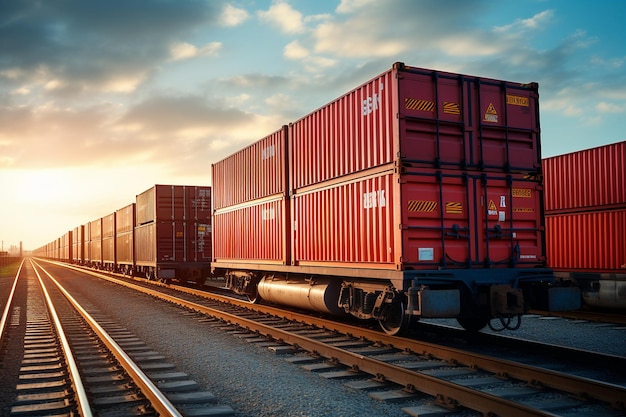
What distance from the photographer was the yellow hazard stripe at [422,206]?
8.50 metres

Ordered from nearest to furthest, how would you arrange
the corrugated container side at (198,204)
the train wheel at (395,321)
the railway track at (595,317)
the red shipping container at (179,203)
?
1. the train wheel at (395,321)
2. the railway track at (595,317)
3. the red shipping container at (179,203)
4. the corrugated container side at (198,204)

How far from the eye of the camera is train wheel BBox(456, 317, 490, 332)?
9758mm

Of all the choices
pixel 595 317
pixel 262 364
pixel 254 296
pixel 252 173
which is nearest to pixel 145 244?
pixel 254 296

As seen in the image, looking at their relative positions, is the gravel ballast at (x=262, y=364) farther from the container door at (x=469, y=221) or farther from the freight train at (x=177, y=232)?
the freight train at (x=177, y=232)

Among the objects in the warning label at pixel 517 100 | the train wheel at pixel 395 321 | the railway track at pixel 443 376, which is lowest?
the railway track at pixel 443 376

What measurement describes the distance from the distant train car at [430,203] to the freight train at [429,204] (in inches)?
0.8

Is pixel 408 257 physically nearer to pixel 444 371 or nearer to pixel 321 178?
pixel 444 371

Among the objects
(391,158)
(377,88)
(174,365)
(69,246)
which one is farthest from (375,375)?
(69,246)

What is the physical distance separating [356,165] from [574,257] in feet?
25.4

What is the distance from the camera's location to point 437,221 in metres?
8.75

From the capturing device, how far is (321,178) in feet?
36.1

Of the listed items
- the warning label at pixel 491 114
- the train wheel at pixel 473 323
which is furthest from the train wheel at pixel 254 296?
the warning label at pixel 491 114

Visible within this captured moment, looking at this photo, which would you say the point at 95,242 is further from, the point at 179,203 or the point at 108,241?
the point at 179,203

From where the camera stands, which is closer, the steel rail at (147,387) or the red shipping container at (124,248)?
the steel rail at (147,387)
